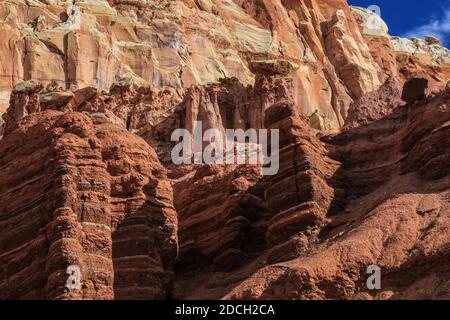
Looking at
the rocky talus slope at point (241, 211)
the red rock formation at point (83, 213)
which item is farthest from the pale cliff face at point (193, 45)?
the red rock formation at point (83, 213)

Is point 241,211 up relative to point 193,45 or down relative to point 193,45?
down

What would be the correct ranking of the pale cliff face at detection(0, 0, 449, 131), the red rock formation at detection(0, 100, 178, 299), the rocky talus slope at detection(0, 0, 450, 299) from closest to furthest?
the rocky talus slope at detection(0, 0, 450, 299), the red rock formation at detection(0, 100, 178, 299), the pale cliff face at detection(0, 0, 449, 131)

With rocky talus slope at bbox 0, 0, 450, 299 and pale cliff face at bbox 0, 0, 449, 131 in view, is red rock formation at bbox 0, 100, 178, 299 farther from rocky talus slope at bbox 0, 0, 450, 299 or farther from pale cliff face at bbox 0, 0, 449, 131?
pale cliff face at bbox 0, 0, 449, 131

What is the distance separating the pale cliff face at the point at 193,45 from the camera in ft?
352

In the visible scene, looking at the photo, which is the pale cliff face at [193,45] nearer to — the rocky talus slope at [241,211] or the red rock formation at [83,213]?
the rocky talus slope at [241,211]

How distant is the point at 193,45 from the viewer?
12156 cm

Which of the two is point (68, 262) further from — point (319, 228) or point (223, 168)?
point (223, 168)

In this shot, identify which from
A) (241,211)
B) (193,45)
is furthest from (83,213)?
(193,45)

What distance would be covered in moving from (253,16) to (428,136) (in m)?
88.1

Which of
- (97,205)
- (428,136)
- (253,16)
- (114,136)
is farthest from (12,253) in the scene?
(253,16)

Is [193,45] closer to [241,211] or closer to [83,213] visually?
[241,211]

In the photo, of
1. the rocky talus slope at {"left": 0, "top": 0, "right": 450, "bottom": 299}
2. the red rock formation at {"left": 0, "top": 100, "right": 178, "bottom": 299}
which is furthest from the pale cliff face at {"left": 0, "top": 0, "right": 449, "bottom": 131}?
the red rock formation at {"left": 0, "top": 100, "right": 178, "bottom": 299}

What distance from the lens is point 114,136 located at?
53.3m

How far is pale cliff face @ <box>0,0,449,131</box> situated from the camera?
10731 cm
